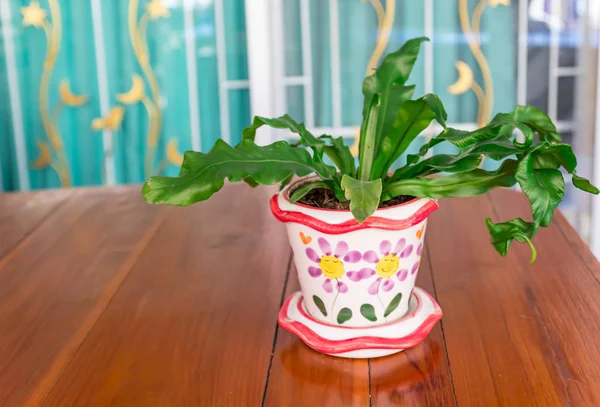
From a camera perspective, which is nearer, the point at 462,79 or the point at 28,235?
the point at 28,235

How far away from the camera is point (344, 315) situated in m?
0.97

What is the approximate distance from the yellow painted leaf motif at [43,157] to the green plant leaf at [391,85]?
84.3 inches

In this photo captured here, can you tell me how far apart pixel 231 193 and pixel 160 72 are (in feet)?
4.07

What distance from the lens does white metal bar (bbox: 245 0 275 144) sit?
2.68m

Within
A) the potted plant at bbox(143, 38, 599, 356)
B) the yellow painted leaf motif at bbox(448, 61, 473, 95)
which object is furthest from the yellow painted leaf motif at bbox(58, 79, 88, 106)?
the potted plant at bbox(143, 38, 599, 356)

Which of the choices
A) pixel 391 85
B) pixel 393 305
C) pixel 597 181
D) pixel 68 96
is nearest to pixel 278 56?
pixel 68 96

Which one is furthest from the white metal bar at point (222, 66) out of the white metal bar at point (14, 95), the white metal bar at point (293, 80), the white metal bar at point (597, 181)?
the white metal bar at point (597, 181)

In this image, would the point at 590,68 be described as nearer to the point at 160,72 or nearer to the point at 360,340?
the point at 160,72

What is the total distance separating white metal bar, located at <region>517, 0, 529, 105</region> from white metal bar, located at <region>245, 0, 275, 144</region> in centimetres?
87

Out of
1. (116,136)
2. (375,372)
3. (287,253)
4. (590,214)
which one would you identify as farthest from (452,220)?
(116,136)

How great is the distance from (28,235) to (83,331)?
1.56ft

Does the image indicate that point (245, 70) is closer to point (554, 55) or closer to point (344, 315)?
point (554, 55)

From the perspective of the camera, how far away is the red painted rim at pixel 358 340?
940 millimetres

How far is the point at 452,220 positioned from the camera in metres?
1.47
